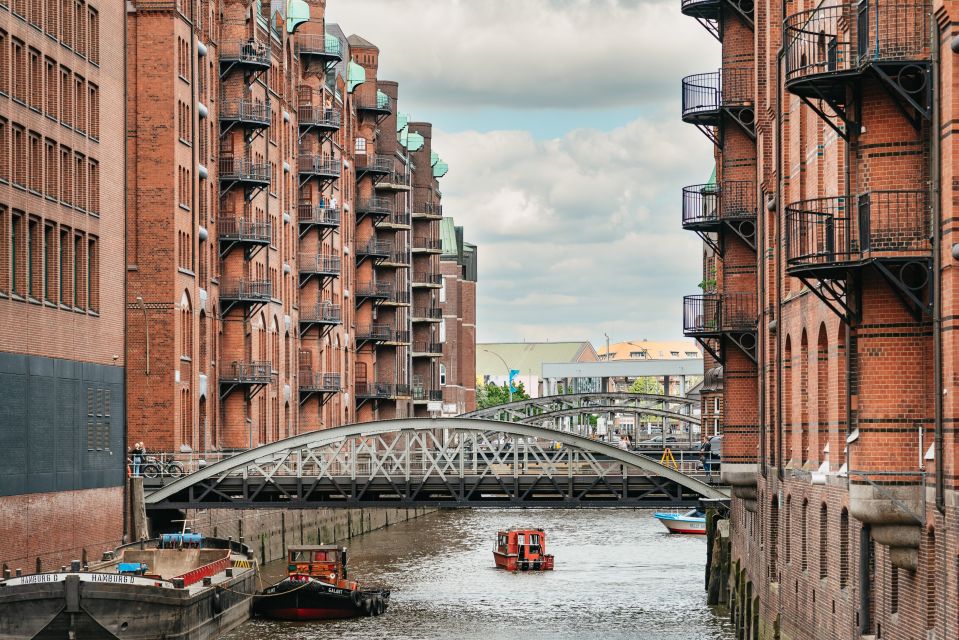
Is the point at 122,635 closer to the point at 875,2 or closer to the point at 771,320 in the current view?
the point at 771,320

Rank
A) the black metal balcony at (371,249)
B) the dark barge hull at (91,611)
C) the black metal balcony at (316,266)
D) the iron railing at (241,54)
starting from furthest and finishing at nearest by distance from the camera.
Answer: the black metal balcony at (371,249) → the black metal balcony at (316,266) → the iron railing at (241,54) → the dark barge hull at (91,611)

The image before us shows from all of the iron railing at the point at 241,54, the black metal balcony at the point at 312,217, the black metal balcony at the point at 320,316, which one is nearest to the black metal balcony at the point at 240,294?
the iron railing at the point at 241,54

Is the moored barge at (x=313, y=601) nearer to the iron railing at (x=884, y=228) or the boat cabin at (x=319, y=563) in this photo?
the boat cabin at (x=319, y=563)

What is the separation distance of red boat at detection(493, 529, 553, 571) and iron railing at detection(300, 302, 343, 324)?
78.9 feet

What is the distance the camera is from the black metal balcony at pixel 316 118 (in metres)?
88.4

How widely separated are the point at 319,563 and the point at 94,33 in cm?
1693

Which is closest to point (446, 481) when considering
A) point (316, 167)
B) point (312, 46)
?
point (316, 167)

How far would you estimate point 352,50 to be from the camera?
110125 mm

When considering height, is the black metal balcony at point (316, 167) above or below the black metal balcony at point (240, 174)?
above

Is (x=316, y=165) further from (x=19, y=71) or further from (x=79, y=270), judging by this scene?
(x=19, y=71)

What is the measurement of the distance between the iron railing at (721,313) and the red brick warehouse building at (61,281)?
55.8 ft

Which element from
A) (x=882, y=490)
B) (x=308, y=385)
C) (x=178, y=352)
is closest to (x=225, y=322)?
(x=178, y=352)

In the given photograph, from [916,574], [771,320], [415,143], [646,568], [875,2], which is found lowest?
[646,568]

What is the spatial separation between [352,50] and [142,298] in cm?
5141
